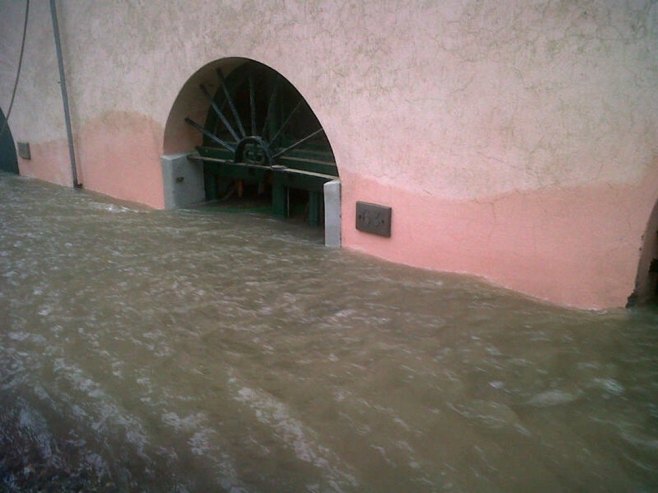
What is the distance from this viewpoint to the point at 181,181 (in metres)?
6.33

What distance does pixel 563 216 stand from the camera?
3.29m

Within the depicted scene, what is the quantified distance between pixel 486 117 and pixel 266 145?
2.59 m

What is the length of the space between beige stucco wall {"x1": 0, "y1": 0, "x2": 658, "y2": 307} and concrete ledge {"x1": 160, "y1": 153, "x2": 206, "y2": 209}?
1.22 metres

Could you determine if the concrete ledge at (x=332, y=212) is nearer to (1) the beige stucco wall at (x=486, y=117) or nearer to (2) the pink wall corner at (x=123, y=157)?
(1) the beige stucco wall at (x=486, y=117)

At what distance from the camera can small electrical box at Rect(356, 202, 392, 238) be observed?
13.8 ft

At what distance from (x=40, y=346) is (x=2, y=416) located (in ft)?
2.19

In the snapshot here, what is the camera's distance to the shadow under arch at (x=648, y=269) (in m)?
3.05

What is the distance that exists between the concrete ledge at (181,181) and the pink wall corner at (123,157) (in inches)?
5.3

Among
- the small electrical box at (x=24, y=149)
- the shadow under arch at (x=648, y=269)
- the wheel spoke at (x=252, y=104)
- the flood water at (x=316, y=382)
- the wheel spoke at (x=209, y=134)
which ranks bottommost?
the flood water at (x=316, y=382)

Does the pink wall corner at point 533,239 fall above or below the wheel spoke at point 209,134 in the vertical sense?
below

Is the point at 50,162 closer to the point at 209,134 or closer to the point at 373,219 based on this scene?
the point at 209,134

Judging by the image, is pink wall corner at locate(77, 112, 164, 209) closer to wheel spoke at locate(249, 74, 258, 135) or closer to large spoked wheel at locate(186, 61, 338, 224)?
large spoked wheel at locate(186, 61, 338, 224)

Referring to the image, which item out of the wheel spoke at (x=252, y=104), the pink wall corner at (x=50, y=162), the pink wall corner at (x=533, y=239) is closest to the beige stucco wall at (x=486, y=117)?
the pink wall corner at (x=533, y=239)

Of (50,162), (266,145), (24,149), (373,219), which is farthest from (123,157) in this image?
(373,219)
